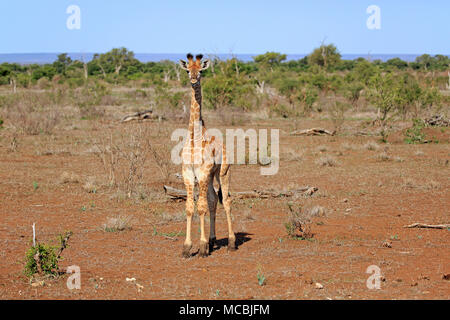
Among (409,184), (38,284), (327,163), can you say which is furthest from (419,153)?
(38,284)

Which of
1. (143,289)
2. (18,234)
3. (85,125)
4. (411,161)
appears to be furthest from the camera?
(85,125)

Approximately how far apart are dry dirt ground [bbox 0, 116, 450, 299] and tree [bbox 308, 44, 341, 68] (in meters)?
52.1

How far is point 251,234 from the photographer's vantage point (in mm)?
9180

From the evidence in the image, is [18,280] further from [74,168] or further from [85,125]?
[85,125]

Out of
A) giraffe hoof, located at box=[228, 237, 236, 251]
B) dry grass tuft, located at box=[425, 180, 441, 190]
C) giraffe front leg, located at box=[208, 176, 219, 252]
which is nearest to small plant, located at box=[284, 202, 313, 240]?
giraffe hoof, located at box=[228, 237, 236, 251]

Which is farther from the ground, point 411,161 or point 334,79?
point 334,79

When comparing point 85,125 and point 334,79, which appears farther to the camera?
point 334,79

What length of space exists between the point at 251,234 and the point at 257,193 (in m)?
2.95

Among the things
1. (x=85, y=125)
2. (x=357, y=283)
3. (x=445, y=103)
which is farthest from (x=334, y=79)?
(x=357, y=283)

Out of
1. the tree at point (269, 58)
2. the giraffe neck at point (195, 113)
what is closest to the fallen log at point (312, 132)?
the giraffe neck at point (195, 113)

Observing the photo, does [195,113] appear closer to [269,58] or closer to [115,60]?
[269,58]

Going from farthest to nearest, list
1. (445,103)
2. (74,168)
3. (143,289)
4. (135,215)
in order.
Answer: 1. (445,103)
2. (74,168)
3. (135,215)
4. (143,289)
